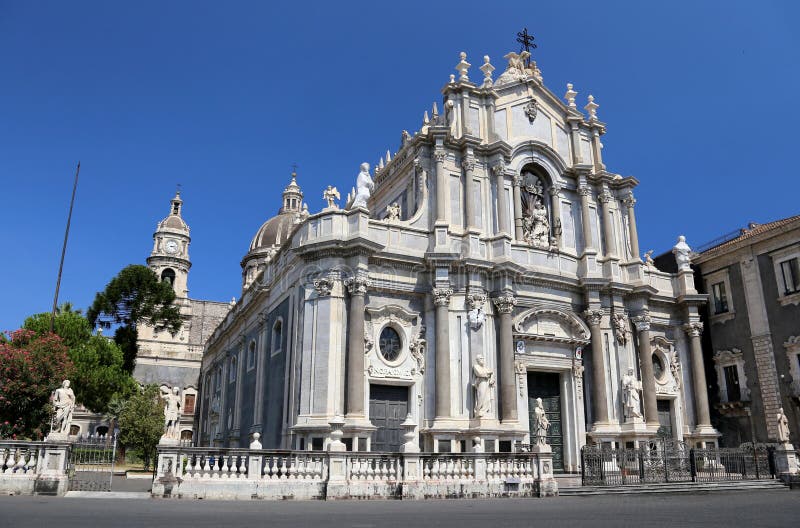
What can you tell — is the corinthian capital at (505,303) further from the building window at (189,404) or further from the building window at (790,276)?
the building window at (189,404)

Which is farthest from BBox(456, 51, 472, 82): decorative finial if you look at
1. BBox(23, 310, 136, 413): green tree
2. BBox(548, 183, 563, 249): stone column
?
BBox(23, 310, 136, 413): green tree

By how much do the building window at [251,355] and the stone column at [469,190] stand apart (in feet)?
41.7

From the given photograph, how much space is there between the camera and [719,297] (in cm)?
3097

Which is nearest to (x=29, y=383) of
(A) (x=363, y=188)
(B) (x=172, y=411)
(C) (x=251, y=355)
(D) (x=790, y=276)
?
(C) (x=251, y=355)

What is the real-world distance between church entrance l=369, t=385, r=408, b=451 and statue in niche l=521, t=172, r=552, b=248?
880 cm

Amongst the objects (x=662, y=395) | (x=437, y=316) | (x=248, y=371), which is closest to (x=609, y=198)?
(x=662, y=395)

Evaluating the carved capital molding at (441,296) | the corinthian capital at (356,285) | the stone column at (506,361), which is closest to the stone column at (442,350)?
the carved capital molding at (441,296)

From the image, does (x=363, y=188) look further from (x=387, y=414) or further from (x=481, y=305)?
(x=387, y=414)

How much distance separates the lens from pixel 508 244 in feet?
83.8

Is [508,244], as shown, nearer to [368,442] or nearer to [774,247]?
[368,442]

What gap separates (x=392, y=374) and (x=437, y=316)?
273 centimetres

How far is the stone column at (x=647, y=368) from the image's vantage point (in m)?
27.0

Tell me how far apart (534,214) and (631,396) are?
854 cm

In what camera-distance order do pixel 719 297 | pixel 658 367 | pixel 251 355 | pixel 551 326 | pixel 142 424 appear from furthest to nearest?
pixel 142 424 → pixel 251 355 → pixel 719 297 → pixel 658 367 → pixel 551 326
